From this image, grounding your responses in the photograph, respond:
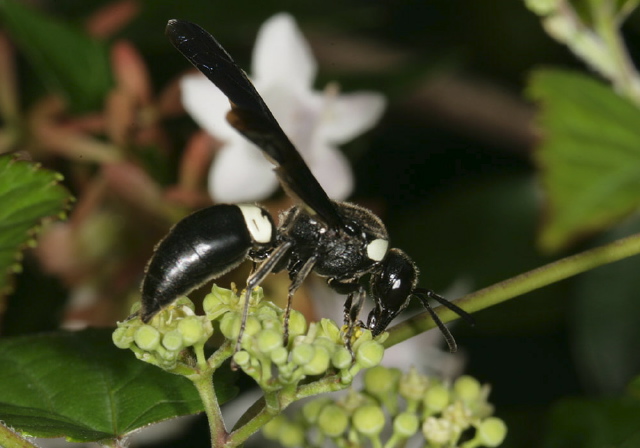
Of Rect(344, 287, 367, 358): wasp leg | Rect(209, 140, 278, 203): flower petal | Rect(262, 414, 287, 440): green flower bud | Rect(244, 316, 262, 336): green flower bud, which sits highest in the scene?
Rect(244, 316, 262, 336): green flower bud

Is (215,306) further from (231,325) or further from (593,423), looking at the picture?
(593,423)

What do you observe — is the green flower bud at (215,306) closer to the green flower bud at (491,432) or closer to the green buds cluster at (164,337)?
the green buds cluster at (164,337)

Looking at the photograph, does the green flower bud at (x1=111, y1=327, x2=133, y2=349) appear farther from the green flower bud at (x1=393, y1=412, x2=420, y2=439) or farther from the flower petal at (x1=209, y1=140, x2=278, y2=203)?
the flower petal at (x1=209, y1=140, x2=278, y2=203)

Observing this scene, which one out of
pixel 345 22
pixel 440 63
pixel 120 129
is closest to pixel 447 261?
pixel 440 63

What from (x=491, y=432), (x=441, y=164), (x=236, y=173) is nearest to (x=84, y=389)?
(x=491, y=432)

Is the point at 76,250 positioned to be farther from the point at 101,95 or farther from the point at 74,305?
the point at 101,95

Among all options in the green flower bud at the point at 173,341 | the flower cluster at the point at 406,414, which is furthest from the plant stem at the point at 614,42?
the green flower bud at the point at 173,341

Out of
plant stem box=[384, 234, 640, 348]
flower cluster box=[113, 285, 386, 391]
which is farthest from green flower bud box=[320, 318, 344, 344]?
plant stem box=[384, 234, 640, 348]
